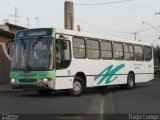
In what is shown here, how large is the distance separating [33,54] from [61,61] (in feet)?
4.08

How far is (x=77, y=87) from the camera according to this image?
69.5 feet

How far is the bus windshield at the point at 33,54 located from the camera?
19.6m

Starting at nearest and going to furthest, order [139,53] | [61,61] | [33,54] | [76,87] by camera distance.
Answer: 1. [33,54]
2. [61,61]
3. [76,87]
4. [139,53]

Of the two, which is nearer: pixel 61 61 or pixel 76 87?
pixel 61 61

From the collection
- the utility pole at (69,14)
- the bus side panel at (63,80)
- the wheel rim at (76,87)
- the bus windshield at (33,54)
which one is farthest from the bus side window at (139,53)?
the utility pole at (69,14)

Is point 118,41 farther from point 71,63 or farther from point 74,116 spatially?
point 74,116

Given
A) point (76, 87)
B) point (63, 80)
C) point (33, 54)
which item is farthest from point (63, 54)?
point (76, 87)

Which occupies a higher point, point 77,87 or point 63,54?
point 63,54

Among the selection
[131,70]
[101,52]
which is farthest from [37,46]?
[131,70]

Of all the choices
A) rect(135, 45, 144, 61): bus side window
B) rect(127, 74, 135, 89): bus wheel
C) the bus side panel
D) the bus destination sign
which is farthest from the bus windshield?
rect(135, 45, 144, 61): bus side window

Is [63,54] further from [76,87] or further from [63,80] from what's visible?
[76,87]

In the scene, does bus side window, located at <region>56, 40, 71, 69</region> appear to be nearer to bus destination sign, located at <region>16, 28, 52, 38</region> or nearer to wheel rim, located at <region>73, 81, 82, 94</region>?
bus destination sign, located at <region>16, 28, 52, 38</region>

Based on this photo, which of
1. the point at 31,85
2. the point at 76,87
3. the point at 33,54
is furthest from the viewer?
the point at 76,87

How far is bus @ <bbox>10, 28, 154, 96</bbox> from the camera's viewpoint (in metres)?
19.6
